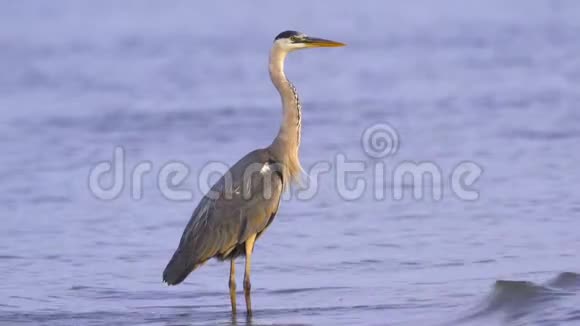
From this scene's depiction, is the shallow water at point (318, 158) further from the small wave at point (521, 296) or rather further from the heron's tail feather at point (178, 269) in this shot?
the heron's tail feather at point (178, 269)

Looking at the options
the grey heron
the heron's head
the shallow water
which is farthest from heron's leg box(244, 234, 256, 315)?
the heron's head

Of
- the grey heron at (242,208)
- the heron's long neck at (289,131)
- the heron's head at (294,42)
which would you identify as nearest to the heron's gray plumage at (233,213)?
the grey heron at (242,208)

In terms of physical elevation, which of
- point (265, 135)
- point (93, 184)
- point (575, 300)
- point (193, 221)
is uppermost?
point (265, 135)

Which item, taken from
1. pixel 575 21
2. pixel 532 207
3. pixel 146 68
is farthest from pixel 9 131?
pixel 575 21

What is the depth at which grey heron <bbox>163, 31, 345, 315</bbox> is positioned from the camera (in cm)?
914

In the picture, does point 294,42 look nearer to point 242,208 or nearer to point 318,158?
point 242,208

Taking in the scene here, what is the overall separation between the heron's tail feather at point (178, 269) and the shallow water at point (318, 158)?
0.96 feet

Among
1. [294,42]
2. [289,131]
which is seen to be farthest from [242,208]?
[294,42]

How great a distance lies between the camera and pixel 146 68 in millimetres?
24672

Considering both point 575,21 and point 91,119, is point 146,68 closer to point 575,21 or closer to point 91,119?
point 91,119

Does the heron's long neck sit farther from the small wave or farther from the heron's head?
the small wave

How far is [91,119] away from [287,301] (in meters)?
10.3

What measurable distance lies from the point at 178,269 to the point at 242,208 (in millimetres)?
741

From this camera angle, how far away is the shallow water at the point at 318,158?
930 centimetres
